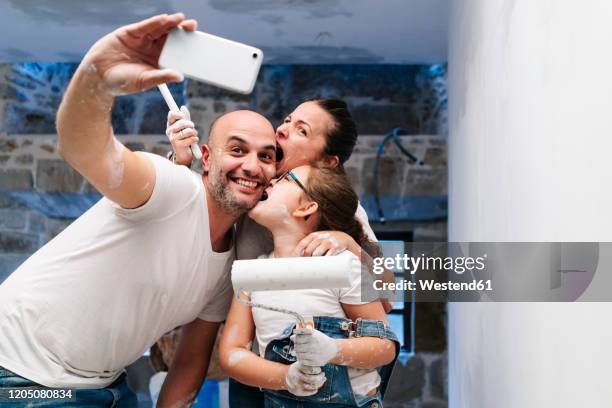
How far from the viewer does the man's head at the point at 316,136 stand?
186cm

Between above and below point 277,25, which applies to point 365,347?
below

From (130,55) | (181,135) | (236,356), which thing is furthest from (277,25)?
(130,55)

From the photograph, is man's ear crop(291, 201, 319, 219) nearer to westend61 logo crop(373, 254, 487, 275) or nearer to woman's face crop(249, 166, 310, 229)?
woman's face crop(249, 166, 310, 229)

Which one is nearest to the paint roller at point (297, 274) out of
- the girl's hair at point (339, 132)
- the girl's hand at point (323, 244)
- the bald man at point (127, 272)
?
the girl's hand at point (323, 244)

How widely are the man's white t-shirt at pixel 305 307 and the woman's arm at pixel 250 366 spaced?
4 cm

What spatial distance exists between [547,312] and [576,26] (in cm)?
48

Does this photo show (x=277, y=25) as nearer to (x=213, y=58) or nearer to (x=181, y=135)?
(x=181, y=135)

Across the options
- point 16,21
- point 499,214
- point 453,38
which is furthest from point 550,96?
point 16,21

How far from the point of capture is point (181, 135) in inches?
70.3

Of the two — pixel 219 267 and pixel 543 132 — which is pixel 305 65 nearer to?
pixel 219 267

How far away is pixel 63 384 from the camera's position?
167 cm

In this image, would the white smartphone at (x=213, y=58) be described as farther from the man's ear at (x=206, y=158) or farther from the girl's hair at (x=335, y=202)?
the man's ear at (x=206, y=158)

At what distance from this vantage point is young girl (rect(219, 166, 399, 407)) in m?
1.52

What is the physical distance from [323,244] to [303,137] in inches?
15.4
